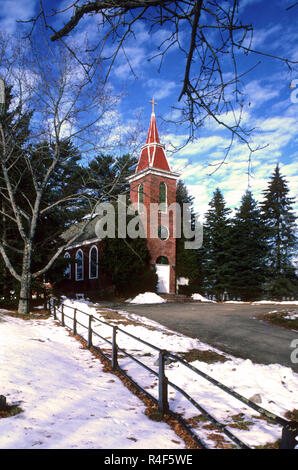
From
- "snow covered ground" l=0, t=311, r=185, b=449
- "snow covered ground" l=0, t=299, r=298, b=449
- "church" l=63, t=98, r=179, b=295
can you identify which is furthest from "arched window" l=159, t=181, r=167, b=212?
"snow covered ground" l=0, t=311, r=185, b=449

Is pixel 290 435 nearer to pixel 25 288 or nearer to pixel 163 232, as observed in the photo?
pixel 25 288

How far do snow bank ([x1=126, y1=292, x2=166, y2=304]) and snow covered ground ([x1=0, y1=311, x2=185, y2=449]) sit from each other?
638 inches

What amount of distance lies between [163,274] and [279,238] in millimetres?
15661

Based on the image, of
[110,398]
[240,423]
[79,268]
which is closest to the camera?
[240,423]

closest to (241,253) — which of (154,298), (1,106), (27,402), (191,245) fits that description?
(191,245)

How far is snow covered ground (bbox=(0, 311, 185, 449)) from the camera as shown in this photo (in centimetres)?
349

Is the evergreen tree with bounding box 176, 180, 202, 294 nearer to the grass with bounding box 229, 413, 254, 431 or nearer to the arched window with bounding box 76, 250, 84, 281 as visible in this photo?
the arched window with bounding box 76, 250, 84, 281

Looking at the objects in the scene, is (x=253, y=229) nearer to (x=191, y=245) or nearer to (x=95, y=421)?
(x=191, y=245)

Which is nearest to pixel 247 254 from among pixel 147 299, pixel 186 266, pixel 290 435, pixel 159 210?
pixel 186 266

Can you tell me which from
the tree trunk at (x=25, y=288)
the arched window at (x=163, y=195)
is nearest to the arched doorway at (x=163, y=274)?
the arched window at (x=163, y=195)

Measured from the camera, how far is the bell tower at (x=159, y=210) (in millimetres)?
28484

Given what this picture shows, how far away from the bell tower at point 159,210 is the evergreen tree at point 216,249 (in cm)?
875

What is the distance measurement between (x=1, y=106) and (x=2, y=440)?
15566 mm

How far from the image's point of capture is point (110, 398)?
5.04 metres
